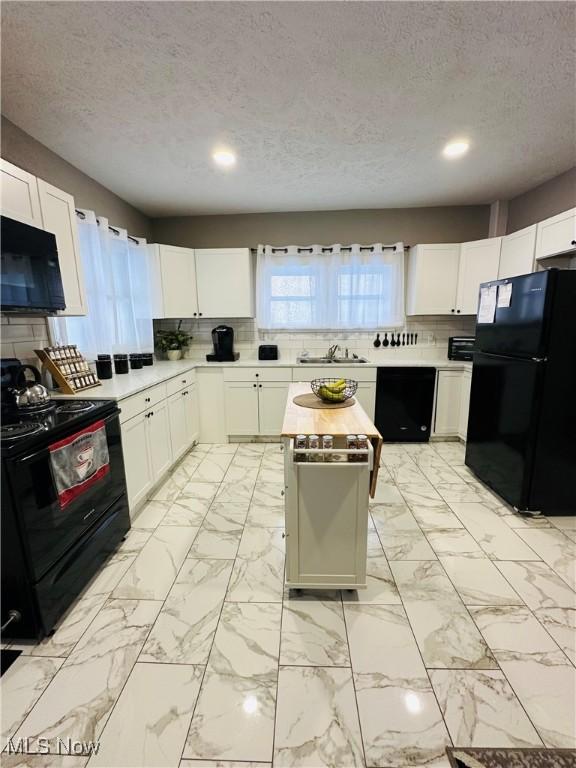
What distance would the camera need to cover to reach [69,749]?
109cm

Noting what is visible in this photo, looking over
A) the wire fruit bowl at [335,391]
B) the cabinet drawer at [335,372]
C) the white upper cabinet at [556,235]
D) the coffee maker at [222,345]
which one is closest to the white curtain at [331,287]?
the coffee maker at [222,345]

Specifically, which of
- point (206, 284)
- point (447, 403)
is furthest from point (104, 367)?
point (447, 403)

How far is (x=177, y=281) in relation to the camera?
12.0 feet

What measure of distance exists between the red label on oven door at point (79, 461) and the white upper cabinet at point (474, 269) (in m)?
3.74

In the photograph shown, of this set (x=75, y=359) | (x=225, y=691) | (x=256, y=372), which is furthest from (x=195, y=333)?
(x=225, y=691)

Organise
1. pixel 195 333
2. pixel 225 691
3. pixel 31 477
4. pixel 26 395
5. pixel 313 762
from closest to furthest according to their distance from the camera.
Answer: pixel 313 762 < pixel 225 691 < pixel 31 477 < pixel 26 395 < pixel 195 333

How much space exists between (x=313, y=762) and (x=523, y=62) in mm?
3078

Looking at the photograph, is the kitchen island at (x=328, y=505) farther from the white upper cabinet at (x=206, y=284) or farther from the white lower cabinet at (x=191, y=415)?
the white upper cabinet at (x=206, y=284)

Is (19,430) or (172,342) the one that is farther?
(172,342)

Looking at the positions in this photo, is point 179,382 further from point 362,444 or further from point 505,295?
point 505,295

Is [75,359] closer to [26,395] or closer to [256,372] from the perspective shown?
[26,395]

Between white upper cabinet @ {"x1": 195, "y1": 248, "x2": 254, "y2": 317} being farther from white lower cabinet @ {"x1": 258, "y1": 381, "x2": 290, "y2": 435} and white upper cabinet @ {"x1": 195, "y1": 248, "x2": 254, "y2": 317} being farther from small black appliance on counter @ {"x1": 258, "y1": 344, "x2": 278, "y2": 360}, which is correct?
white lower cabinet @ {"x1": 258, "y1": 381, "x2": 290, "y2": 435}

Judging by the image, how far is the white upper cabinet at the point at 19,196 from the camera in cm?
166

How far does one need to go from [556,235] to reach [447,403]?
1.79 metres
